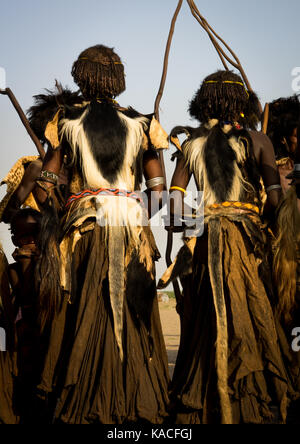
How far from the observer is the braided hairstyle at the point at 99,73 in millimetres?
4855

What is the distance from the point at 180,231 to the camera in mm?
4953

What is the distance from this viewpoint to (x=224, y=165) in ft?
15.7

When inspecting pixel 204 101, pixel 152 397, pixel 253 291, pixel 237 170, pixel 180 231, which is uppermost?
pixel 204 101

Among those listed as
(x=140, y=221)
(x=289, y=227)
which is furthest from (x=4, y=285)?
(x=289, y=227)

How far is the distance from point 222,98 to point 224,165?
461 millimetres

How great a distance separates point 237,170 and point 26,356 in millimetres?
1889

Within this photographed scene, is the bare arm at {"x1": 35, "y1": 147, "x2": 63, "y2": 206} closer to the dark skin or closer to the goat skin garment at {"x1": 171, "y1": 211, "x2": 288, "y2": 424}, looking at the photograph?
the dark skin

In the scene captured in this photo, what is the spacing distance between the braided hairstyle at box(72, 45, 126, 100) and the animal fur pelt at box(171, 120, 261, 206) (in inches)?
25.1

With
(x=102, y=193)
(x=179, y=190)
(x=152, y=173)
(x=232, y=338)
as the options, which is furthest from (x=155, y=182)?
(x=232, y=338)

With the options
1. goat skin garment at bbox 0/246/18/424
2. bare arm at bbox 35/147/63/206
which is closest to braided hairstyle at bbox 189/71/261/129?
bare arm at bbox 35/147/63/206

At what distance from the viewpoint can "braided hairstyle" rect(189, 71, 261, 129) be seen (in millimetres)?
4914

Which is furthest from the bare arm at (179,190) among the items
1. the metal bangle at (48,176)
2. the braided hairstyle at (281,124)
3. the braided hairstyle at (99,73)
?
the braided hairstyle at (281,124)

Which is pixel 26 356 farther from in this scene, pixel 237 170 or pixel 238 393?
pixel 237 170

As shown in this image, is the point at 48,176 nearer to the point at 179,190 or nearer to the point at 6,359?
the point at 179,190
